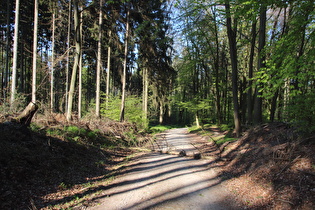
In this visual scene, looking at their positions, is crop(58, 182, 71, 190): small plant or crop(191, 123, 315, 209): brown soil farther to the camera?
crop(58, 182, 71, 190): small plant

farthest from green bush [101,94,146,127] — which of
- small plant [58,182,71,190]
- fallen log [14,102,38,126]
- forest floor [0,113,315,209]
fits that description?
small plant [58,182,71,190]

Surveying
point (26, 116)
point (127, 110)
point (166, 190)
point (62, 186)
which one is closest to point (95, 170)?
point (62, 186)

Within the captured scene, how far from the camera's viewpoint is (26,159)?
5.30 meters

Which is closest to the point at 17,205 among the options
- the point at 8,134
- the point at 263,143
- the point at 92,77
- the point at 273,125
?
the point at 8,134

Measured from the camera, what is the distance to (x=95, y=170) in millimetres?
7078

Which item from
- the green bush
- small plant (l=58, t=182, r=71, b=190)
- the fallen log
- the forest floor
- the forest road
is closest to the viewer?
the forest floor

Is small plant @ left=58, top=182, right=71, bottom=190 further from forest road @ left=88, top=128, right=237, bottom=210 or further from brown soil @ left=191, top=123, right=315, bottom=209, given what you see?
brown soil @ left=191, top=123, right=315, bottom=209

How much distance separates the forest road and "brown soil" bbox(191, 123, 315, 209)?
538 mm

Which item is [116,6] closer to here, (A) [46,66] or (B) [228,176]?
(A) [46,66]

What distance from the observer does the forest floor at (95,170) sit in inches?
163

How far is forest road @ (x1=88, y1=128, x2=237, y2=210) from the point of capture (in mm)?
4375

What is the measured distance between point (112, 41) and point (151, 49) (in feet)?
12.2

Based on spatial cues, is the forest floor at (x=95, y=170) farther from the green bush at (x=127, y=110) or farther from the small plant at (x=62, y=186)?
the green bush at (x=127, y=110)

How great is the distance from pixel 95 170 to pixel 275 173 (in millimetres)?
5800
